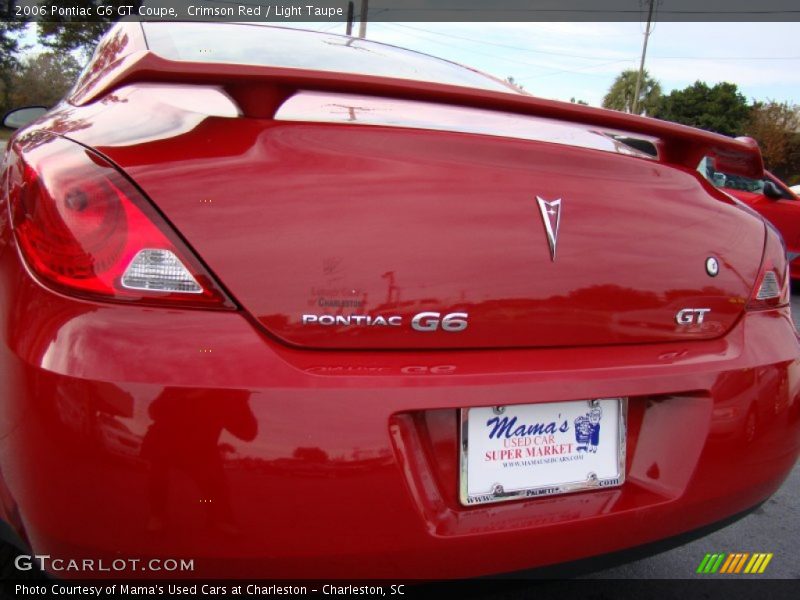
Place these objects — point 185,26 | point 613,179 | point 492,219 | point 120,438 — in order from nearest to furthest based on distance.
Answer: point 120,438 < point 492,219 < point 613,179 < point 185,26

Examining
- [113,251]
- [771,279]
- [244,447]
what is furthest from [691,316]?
[113,251]

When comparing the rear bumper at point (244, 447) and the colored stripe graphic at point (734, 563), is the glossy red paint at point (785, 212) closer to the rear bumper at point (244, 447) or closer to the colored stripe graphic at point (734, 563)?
the colored stripe graphic at point (734, 563)

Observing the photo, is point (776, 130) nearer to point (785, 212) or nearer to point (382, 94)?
point (785, 212)

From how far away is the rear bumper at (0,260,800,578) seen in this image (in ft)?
3.47

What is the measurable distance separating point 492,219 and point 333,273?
0.32 m

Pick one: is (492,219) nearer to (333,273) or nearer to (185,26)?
(333,273)

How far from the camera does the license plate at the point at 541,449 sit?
1.23m

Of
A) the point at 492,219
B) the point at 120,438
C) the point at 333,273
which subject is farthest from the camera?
the point at 492,219

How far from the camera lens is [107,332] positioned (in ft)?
3.52

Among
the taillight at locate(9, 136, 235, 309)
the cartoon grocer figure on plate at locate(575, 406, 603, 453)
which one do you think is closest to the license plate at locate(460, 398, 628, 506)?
the cartoon grocer figure on plate at locate(575, 406, 603, 453)

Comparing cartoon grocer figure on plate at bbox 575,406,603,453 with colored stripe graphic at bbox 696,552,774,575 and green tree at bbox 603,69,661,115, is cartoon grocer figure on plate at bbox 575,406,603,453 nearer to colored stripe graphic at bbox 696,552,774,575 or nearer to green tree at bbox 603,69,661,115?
colored stripe graphic at bbox 696,552,774,575

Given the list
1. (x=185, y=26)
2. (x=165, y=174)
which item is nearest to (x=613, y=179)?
(x=165, y=174)

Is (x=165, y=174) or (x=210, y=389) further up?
(x=165, y=174)

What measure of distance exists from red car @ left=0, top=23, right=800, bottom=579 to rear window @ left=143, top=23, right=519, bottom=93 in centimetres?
40
